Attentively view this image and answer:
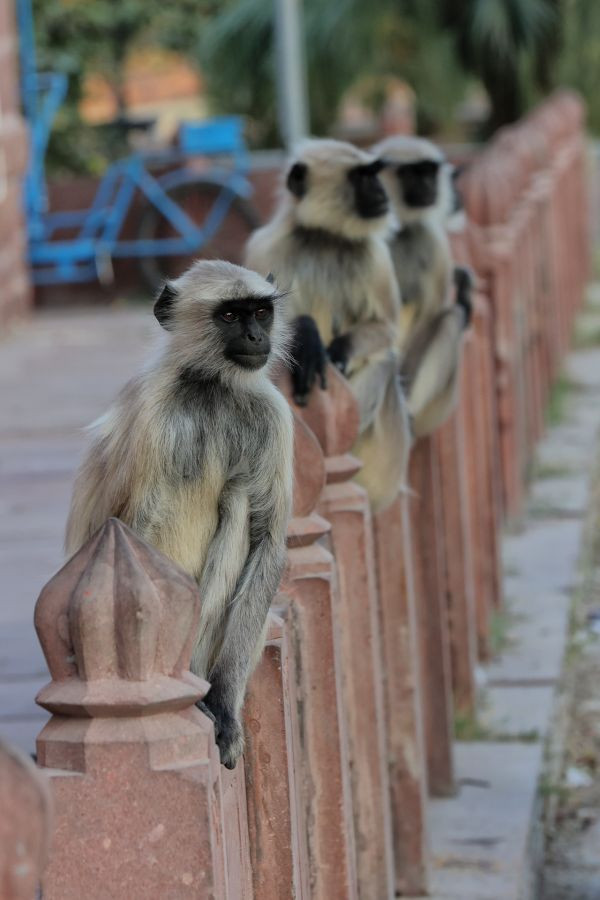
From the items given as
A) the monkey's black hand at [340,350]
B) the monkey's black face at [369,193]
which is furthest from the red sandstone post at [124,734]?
the monkey's black face at [369,193]

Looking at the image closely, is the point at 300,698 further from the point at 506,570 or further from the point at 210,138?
the point at 210,138

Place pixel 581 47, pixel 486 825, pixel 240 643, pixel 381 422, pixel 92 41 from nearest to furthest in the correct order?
pixel 240 643, pixel 486 825, pixel 381 422, pixel 581 47, pixel 92 41

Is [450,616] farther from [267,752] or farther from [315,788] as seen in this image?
[267,752]

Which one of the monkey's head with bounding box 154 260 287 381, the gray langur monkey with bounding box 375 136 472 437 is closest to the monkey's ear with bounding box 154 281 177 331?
the monkey's head with bounding box 154 260 287 381

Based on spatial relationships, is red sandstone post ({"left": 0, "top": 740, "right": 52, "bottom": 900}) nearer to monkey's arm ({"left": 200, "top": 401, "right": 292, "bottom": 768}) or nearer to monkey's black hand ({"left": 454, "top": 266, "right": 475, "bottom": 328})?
monkey's arm ({"left": 200, "top": 401, "right": 292, "bottom": 768})

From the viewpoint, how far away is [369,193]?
396 cm

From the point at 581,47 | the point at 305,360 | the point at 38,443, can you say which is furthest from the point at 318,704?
the point at 581,47

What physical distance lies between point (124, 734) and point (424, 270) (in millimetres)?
3211

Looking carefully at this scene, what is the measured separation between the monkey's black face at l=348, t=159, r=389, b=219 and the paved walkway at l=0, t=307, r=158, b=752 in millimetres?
A: 587

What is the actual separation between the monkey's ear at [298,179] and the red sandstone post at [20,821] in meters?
3.10

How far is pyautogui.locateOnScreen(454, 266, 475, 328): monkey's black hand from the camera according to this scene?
4.55 meters

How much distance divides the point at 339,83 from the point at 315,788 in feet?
47.5

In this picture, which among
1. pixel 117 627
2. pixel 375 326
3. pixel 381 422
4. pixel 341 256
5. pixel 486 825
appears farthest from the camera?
pixel 341 256

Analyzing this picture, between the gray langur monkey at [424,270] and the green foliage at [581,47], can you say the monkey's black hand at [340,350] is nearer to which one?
the gray langur monkey at [424,270]
